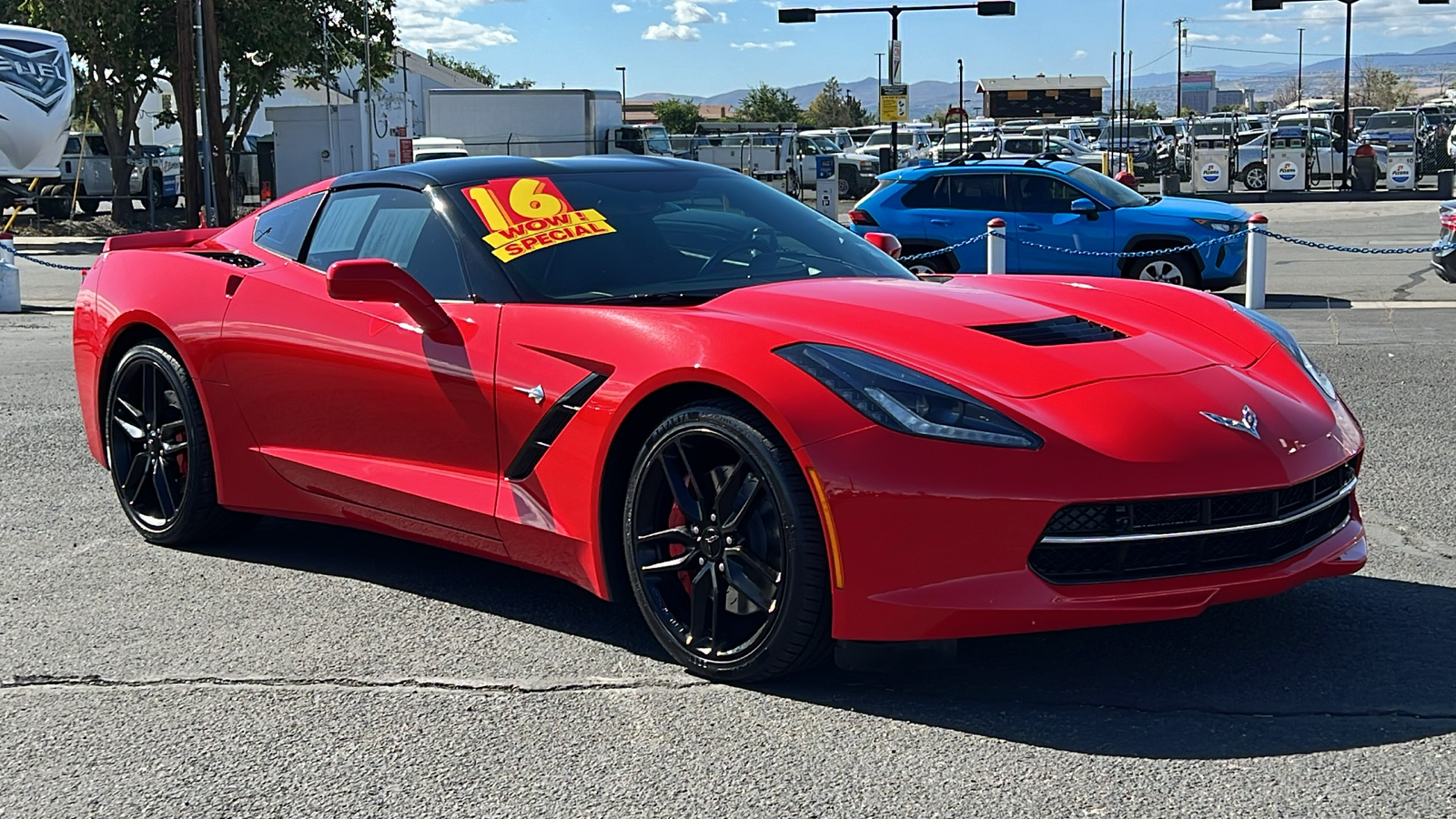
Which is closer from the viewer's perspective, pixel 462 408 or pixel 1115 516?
pixel 1115 516

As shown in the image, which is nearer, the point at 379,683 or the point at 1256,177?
the point at 379,683

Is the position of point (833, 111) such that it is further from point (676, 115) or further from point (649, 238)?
point (649, 238)


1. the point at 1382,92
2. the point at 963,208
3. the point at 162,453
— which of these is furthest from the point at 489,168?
the point at 1382,92

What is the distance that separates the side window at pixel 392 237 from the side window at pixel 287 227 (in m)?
0.07

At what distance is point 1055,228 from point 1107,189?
68cm

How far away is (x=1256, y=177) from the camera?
36.4 metres

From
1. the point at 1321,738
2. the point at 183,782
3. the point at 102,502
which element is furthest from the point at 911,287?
the point at 102,502

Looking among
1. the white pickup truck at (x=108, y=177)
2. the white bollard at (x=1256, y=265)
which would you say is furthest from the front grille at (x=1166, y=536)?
the white pickup truck at (x=108, y=177)

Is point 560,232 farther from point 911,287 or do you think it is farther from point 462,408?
point 911,287

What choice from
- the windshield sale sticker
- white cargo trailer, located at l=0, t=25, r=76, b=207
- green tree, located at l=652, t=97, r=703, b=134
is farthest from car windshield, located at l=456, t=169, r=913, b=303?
green tree, located at l=652, t=97, r=703, b=134

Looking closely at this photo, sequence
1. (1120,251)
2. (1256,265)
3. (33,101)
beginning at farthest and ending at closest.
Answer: (33,101), (1120,251), (1256,265)

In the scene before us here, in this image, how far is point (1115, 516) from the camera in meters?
3.44

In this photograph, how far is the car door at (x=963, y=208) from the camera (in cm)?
1545

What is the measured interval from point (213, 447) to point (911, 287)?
2428 mm
